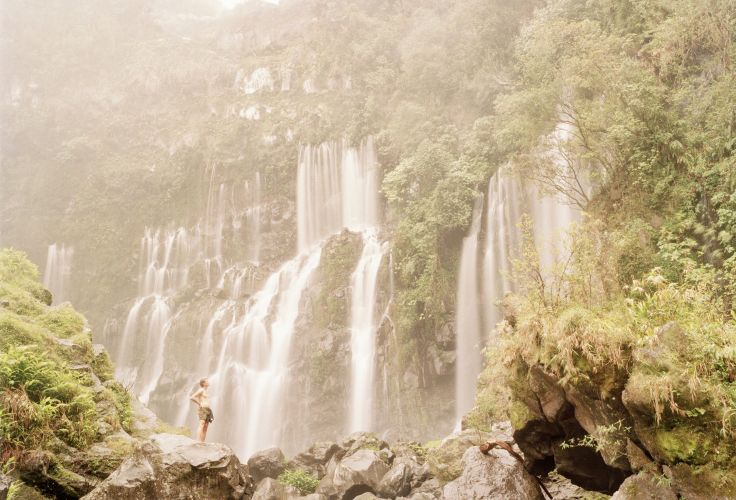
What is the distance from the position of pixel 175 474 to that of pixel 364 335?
→ 15.1m

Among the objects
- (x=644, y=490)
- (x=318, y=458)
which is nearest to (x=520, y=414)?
(x=644, y=490)

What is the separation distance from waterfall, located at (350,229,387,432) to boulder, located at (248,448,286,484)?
659 cm

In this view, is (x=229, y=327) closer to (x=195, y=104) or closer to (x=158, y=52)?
(x=195, y=104)

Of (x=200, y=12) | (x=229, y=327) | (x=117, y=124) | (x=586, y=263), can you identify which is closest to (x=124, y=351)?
(x=229, y=327)

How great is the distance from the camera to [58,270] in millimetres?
33219

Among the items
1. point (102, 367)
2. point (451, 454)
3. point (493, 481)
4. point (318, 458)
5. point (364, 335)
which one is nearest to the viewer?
point (493, 481)

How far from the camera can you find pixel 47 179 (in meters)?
35.8

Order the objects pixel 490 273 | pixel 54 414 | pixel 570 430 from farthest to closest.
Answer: pixel 490 273 < pixel 570 430 < pixel 54 414

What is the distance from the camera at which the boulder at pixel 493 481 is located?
6871mm

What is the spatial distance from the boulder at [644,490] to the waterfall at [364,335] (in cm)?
1457

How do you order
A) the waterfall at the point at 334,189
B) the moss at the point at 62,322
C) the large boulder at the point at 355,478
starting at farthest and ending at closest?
the waterfall at the point at 334,189
the large boulder at the point at 355,478
the moss at the point at 62,322

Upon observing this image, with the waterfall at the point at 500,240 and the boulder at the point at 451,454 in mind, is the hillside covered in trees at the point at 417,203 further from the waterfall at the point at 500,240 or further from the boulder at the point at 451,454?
the boulder at the point at 451,454

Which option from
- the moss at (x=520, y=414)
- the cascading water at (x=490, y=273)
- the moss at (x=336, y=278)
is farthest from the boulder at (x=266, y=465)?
the moss at (x=336, y=278)

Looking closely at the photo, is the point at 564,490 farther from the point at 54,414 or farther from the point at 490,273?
the point at 490,273
